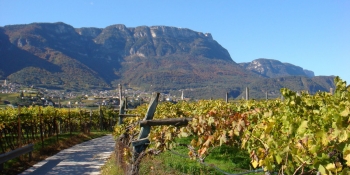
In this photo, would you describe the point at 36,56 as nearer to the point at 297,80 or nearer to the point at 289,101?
the point at 297,80

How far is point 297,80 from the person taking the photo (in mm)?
105688

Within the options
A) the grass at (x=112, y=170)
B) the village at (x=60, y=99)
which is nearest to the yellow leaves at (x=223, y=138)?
the grass at (x=112, y=170)

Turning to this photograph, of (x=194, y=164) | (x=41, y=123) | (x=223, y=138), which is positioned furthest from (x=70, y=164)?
(x=223, y=138)

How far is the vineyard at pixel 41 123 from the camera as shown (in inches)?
479

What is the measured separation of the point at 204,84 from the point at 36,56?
62987mm

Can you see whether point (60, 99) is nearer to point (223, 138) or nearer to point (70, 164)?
point (70, 164)

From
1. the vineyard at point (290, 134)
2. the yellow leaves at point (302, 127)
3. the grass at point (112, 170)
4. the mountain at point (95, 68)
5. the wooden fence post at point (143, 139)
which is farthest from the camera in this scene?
the mountain at point (95, 68)

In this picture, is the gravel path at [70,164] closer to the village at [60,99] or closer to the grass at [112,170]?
the grass at [112,170]

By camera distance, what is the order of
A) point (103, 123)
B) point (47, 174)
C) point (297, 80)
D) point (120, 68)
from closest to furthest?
point (47, 174) < point (103, 123) < point (297, 80) < point (120, 68)

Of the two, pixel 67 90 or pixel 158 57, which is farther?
pixel 158 57

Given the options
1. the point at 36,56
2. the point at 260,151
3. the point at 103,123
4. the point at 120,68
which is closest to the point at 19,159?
the point at 260,151

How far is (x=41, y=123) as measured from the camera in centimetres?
1480

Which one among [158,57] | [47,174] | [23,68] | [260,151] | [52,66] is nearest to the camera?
[260,151]

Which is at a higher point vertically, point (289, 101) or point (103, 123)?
point (289, 101)
